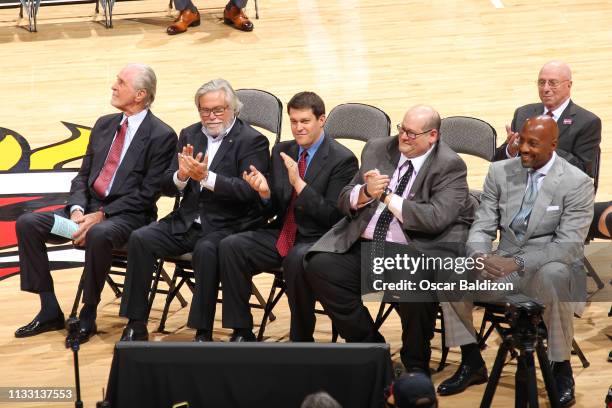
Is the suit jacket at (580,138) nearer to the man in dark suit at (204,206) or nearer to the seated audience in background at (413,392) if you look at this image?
the man in dark suit at (204,206)

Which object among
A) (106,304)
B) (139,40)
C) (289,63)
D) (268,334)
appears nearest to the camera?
(268,334)

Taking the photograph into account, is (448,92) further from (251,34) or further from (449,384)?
(449,384)

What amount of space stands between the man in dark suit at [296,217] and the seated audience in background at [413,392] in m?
2.27

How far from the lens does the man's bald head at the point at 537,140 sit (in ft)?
17.9

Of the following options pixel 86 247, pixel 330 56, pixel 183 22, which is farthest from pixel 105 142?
pixel 183 22

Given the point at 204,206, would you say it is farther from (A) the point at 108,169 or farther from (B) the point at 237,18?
(B) the point at 237,18

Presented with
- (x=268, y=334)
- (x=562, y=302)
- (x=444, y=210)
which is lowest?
(x=268, y=334)

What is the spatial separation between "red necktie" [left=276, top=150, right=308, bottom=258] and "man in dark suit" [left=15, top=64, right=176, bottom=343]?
0.87 meters

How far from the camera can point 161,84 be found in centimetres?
1061

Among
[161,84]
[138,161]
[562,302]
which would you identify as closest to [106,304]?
[138,161]

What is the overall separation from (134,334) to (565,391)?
7.66ft

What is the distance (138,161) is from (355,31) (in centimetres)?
591

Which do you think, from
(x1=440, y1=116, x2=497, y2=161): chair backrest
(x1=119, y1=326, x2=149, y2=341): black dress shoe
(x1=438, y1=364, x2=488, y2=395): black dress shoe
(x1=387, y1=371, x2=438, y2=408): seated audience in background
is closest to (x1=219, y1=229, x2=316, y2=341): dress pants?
(x1=119, y1=326, x2=149, y2=341): black dress shoe

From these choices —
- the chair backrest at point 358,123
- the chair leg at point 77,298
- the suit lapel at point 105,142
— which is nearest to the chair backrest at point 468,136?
the chair backrest at point 358,123
